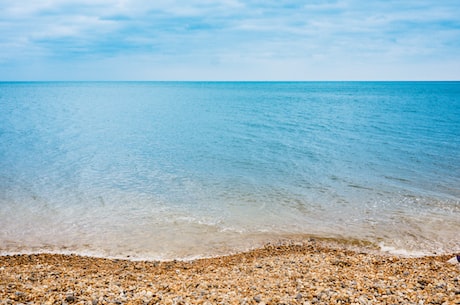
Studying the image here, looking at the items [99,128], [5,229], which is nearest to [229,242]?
[5,229]

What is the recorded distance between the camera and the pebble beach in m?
8.23

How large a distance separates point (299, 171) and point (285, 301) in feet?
51.8

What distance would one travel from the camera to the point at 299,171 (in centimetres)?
A: 2336

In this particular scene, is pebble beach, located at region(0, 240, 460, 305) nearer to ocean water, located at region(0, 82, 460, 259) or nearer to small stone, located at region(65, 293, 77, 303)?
small stone, located at region(65, 293, 77, 303)

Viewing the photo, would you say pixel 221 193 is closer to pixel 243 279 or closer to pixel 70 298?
pixel 243 279

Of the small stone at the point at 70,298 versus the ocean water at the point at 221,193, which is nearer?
the small stone at the point at 70,298

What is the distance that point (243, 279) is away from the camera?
9.90m

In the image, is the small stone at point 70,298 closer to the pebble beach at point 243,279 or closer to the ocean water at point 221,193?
the pebble beach at point 243,279

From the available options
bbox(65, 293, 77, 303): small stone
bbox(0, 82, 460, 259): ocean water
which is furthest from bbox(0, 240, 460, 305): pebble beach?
bbox(0, 82, 460, 259): ocean water

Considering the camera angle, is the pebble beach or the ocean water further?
the ocean water

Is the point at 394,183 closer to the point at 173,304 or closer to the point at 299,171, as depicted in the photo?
the point at 299,171

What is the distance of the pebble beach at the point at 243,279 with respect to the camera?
27.0ft

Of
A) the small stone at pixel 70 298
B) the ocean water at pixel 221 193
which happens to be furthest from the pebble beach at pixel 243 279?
the ocean water at pixel 221 193

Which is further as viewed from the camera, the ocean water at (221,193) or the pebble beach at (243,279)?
the ocean water at (221,193)
